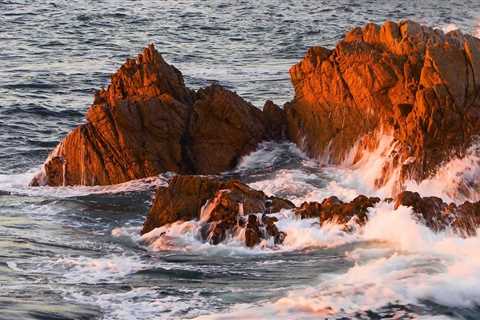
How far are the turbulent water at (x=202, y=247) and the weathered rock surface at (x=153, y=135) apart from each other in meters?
0.38

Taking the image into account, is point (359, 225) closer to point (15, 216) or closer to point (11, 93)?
point (15, 216)

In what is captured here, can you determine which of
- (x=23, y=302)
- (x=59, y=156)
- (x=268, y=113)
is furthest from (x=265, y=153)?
(x=23, y=302)

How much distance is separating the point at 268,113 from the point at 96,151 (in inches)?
148

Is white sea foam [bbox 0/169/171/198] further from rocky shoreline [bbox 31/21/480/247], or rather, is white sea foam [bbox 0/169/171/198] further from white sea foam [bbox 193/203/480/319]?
white sea foam [bbox 193/203/480/319]

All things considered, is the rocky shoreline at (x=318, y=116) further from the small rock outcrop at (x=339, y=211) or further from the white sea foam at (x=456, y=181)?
the small rock outcrop at (x=339, y=211)

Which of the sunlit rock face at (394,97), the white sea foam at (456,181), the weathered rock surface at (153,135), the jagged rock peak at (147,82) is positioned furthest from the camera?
the jagged rock peak at (147,82)

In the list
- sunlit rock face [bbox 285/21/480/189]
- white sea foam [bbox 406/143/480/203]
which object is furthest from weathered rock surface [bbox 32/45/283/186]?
white sea foam [bbox 406/143/480/203]

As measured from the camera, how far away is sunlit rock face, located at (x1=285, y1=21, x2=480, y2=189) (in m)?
19.7

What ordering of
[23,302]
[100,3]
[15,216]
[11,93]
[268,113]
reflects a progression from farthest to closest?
[100,3], [11,93], [268,113], [15,216], [23,302]

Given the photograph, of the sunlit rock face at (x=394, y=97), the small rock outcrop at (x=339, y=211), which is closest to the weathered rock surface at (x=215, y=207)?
the small rock outcrop at (x=339, y=211)

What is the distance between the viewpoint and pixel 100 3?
1911 inches

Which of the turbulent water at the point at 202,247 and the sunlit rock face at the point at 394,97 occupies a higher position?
the sunlit rock face at the point at 394,97

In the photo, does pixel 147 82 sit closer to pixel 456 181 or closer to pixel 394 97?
pixel 394 97

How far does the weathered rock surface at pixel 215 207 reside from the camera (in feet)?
55.8
